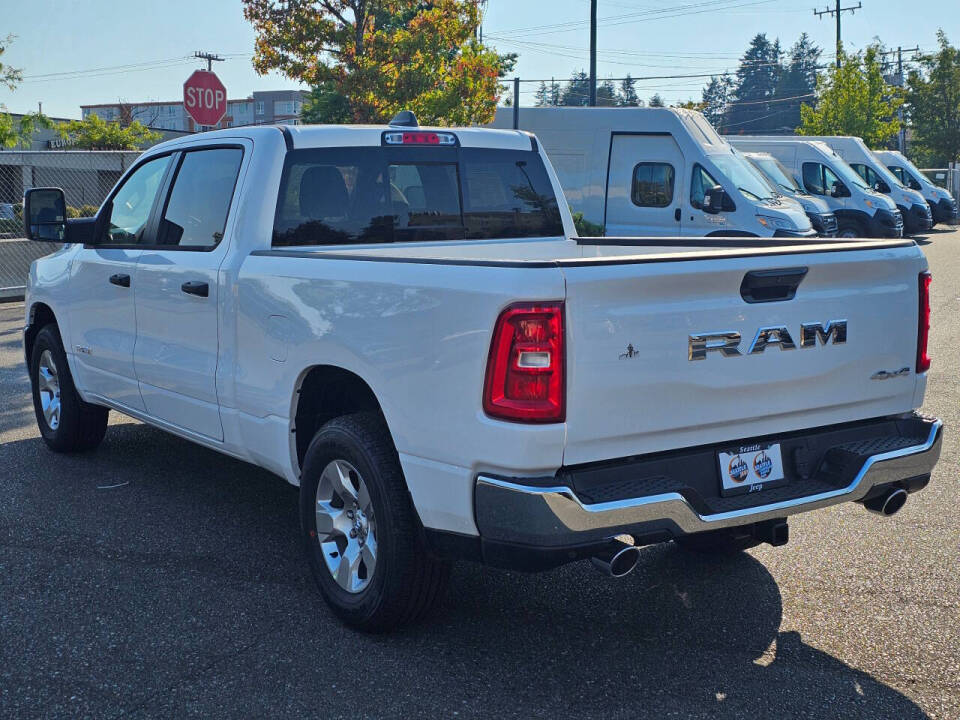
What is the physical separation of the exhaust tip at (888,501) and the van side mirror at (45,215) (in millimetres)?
4532

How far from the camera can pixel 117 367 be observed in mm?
6379

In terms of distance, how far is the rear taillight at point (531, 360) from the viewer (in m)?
3.63

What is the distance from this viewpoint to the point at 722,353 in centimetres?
398

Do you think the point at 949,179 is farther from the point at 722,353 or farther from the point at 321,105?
the point at 722,353

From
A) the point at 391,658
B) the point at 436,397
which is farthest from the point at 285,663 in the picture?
the point at 436,397

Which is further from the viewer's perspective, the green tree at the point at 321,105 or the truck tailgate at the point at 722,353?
the green tree at the point at 321,105

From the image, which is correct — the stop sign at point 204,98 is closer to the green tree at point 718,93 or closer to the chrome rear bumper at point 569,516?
the chrome rear bumper at point 569,516

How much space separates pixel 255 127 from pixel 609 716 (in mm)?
3361

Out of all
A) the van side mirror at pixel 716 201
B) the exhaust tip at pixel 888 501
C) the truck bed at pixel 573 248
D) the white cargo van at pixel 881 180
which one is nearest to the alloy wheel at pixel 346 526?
the truck bed at pixel 573 248

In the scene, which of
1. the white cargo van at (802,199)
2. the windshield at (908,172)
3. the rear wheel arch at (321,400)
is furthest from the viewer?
the windshield at (908,172)

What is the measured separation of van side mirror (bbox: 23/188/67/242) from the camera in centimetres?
654

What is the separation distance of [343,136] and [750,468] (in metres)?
2.70

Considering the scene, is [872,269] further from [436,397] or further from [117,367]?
[117,367]

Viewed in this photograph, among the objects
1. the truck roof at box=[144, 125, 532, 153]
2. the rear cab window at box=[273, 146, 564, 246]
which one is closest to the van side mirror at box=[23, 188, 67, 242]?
the truck roof at box=[144, 125, 532, 153]
